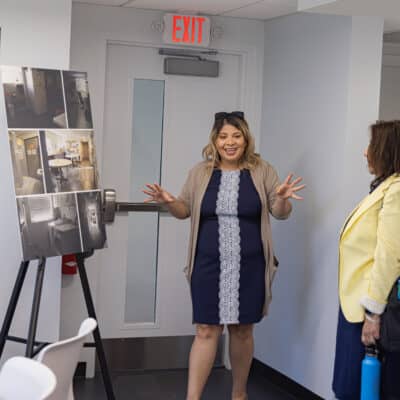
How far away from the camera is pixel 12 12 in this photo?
4.13 meters

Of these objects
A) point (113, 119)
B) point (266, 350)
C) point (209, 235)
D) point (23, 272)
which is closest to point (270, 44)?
point (113, 119)

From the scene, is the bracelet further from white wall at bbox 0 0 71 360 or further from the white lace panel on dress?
white wall at bbox 0 0 71 360

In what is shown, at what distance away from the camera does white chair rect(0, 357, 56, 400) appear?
7.58ft

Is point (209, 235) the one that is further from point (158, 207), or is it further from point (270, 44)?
point (270, 44)

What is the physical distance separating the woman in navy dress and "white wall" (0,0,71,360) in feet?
2.54

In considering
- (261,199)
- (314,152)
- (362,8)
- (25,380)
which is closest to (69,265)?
(261,199)

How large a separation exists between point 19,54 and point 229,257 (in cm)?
153

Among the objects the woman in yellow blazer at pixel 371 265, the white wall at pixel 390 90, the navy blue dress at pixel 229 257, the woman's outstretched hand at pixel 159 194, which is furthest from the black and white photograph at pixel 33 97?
the white wall at pixel 390 90

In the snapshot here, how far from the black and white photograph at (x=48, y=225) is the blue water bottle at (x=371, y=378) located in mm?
1460

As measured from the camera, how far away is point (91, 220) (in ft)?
13.0

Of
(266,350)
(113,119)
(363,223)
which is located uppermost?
(113,119)

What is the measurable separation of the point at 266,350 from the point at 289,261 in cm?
67

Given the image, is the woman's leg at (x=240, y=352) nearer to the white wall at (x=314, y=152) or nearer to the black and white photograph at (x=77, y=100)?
the white wall at (x=314, y=152)

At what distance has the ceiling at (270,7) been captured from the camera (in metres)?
3.84
